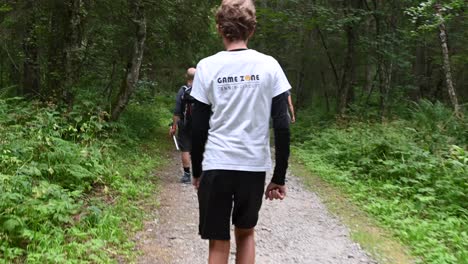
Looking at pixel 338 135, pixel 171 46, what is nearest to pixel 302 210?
pixel 338 135

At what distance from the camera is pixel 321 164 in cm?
1070

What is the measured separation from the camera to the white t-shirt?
2.79m

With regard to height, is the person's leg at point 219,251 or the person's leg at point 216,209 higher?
the person's leg at point 216,209

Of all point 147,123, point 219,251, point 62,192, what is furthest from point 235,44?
point 147,123

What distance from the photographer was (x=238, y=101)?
281cm

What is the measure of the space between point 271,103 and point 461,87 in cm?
2282

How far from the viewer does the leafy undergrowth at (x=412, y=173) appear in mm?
5742

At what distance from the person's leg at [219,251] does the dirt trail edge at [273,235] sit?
1851 millimetres

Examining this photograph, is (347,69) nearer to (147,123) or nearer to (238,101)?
(147,123)

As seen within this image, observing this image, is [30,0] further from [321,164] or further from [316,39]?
[316,39]

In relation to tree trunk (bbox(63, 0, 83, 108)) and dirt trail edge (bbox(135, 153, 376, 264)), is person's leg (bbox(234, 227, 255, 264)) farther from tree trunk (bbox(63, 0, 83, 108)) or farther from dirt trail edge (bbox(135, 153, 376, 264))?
tree trunk (bbox(63, 0, 83, 108))

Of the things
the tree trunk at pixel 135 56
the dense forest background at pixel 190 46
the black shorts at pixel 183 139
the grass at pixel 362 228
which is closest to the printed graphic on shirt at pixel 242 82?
the grass at pixel 362 228

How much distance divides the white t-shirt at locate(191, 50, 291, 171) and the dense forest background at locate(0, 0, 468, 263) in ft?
7.57

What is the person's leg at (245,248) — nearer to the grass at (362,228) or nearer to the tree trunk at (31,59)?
the grass at (362,228)
